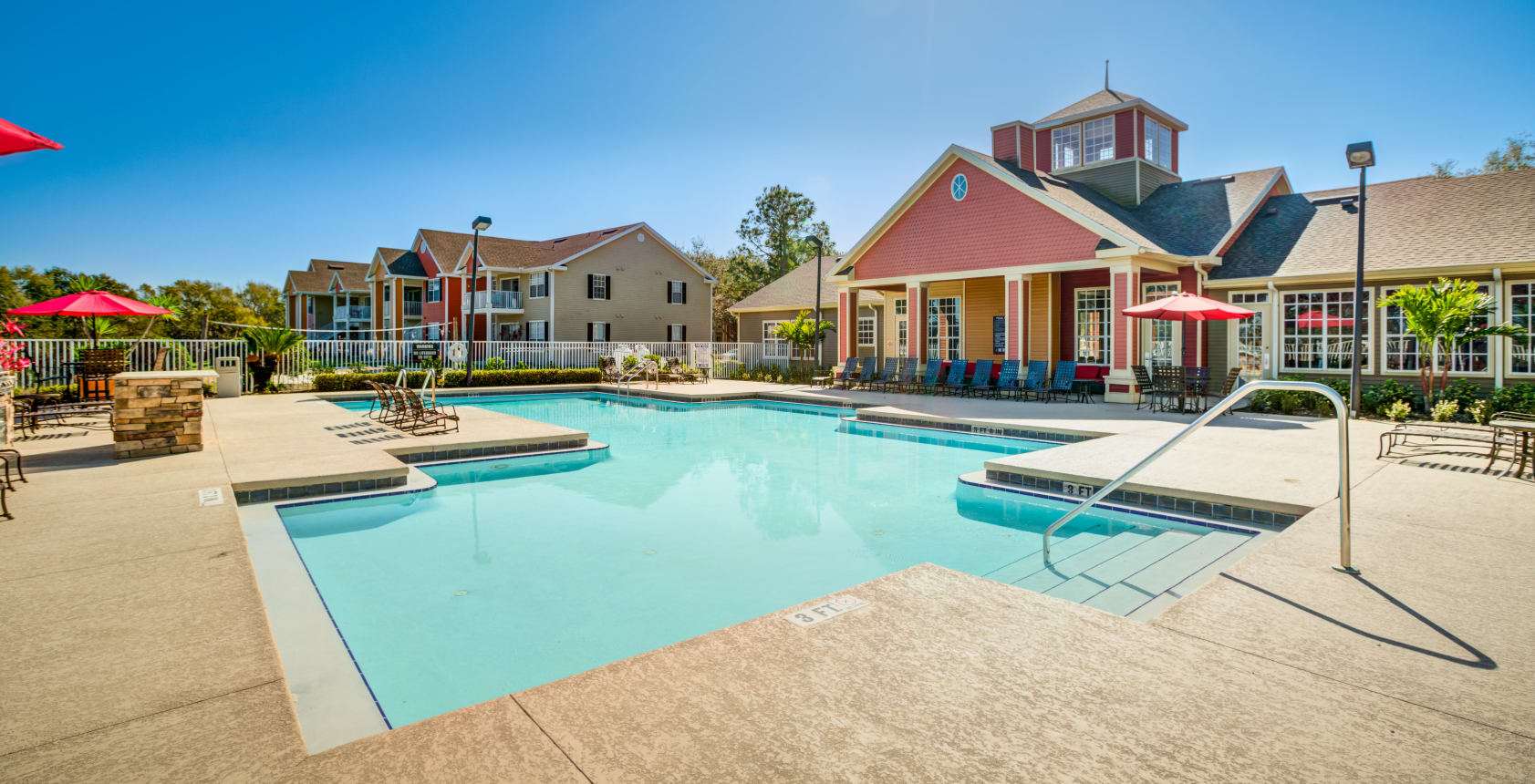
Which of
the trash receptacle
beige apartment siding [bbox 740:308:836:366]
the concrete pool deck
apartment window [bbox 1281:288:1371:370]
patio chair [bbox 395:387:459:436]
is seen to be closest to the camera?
the concrete pool deck

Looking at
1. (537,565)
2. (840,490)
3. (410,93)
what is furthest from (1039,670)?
(410,93)

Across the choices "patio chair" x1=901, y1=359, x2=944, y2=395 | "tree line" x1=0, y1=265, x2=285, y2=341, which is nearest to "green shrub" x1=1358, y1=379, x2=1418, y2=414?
"patio chair" x1=901, y1=359, x2=944, y2=395

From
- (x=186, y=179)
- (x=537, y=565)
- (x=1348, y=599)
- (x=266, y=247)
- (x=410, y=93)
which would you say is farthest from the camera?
(x=266, y=247)

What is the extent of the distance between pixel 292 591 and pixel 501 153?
2161 centimetres

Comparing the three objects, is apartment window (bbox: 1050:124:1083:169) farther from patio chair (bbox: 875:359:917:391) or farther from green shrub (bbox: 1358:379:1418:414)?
green shrub (bbox: 1358:379:1418:414)

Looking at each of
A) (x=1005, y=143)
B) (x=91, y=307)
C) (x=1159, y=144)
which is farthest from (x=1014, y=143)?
(x=91, y=307)

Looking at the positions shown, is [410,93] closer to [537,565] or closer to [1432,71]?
[537,565]

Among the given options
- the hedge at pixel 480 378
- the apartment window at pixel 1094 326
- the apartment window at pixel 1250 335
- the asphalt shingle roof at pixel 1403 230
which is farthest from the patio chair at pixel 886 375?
the hedge at pixel 480 378

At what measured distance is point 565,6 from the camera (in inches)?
586

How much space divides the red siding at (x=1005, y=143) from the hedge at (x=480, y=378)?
13.9 metres

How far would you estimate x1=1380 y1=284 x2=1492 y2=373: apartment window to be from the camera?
13922 mm

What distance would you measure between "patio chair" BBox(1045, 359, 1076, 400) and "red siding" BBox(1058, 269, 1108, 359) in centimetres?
160

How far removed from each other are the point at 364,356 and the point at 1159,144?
79.7ft

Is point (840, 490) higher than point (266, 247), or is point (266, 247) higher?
point (266, 247)
